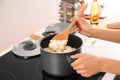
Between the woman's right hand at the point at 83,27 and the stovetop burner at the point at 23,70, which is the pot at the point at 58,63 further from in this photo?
the woman's right hand at the point at 83,27

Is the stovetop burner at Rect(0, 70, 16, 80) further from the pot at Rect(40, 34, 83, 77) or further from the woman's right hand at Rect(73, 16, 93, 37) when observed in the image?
the woman's right hand at Rect(73, 16, 93, 37)

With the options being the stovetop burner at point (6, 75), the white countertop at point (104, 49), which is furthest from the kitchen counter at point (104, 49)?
the stovetop burner at point (6, 75)

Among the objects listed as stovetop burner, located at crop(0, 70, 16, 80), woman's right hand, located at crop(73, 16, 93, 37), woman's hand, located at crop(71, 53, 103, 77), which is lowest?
stovetop burner, located at crop(0, 70, 16, 80)

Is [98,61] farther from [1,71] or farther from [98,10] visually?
[98,10]

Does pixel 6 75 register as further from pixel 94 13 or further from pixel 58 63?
pixel 94 13

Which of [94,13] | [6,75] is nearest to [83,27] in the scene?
[94,13]

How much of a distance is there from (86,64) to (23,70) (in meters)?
0.31

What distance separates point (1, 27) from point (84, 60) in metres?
1.48

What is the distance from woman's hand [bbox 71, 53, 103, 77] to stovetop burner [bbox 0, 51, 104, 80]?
0.11m

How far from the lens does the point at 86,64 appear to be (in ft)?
2.55

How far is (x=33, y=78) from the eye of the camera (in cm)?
90

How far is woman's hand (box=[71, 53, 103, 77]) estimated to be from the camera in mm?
775

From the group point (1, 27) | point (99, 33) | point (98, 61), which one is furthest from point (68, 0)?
point (1, 27)

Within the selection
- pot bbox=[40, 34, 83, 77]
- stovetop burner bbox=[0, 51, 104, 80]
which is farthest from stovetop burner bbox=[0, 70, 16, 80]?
pot bbox=[40, 34, 83, 77]
